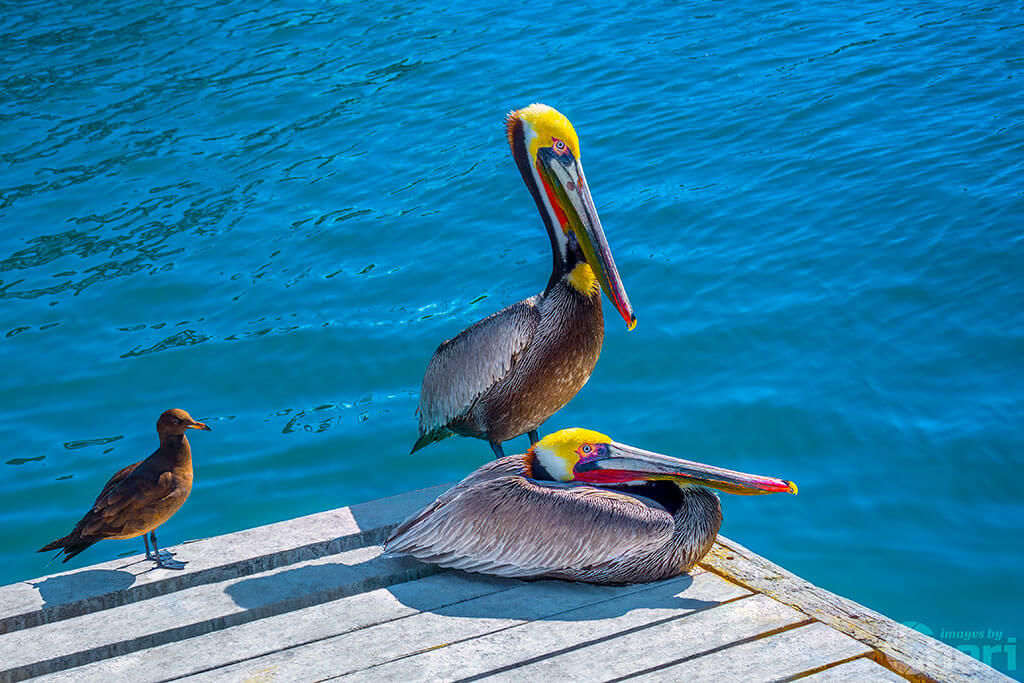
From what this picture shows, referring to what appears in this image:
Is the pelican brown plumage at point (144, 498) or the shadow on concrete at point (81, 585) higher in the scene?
the pelican brown plumage at point (144, 498)

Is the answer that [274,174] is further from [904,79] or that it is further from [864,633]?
[864,633]

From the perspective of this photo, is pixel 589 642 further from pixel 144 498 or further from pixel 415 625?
pixel 144 498

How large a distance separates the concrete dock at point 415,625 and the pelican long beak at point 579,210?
996 mm

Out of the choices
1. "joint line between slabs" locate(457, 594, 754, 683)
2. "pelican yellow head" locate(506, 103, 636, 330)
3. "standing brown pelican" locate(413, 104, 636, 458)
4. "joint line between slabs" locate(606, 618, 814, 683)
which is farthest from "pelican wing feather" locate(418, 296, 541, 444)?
"joint line between slabs" locate(606, 618, 814, 683)

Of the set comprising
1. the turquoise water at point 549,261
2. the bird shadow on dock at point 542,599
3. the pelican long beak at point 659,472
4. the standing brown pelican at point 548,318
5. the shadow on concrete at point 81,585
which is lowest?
the turquoise water at point 549,261

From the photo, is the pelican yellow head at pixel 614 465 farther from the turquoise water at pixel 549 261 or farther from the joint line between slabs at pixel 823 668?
the turquoise water at pixel 549 261

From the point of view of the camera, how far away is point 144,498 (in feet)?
11.3

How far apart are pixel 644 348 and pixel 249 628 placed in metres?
3.91

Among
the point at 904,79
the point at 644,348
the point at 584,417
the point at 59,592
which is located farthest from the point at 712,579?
the point at 904,79

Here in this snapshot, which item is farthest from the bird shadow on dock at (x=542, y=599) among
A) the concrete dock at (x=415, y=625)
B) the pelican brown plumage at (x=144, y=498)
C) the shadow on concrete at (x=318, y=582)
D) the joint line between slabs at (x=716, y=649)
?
the pelican brown plumage at (x=144, y=498)

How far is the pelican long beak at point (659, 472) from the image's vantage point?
3180mm

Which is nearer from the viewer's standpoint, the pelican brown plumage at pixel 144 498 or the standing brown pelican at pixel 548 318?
the pelican brown plumage at pixel 144 498

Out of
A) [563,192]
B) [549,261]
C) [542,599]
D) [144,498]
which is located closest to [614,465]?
[542,599]

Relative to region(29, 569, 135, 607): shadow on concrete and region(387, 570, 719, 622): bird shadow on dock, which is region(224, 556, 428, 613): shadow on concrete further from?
region(29, 569, 135, 607): shadow on concrete
